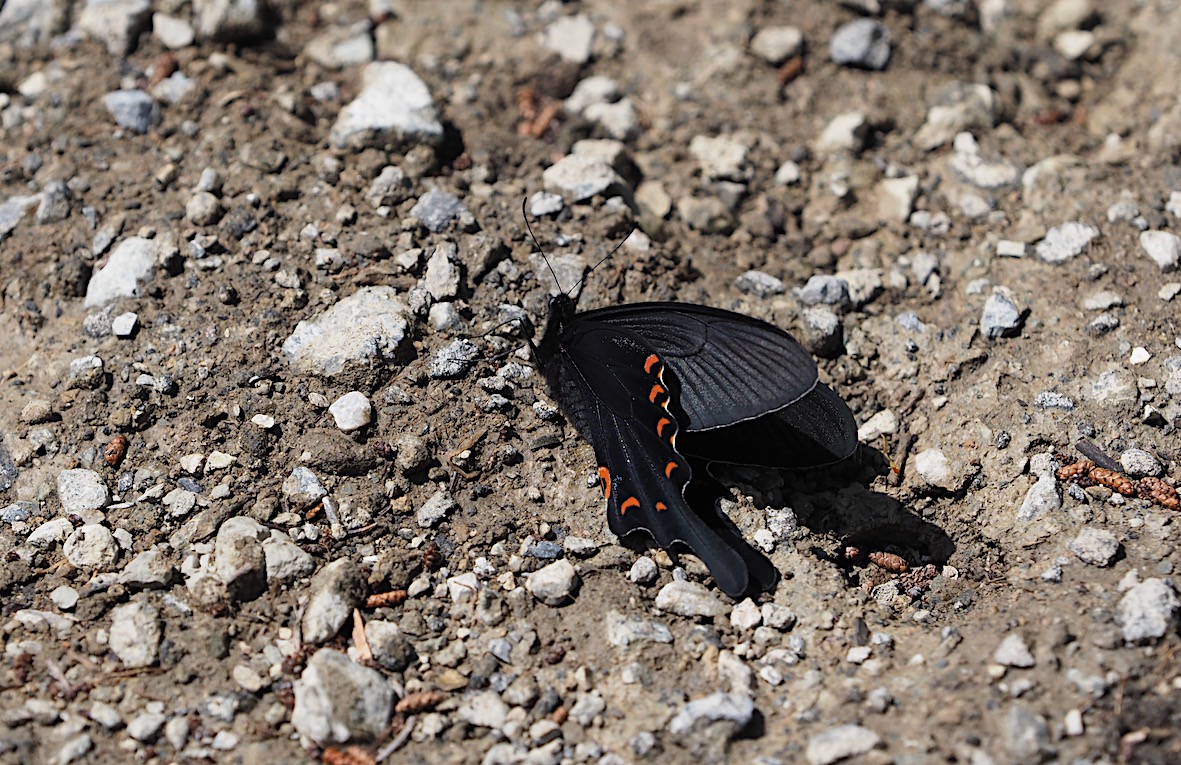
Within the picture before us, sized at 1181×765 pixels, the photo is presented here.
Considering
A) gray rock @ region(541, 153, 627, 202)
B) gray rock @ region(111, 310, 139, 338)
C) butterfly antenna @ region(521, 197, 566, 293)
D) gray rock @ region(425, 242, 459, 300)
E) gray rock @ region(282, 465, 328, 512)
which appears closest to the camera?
gray rock @ region(282, 465, 328, 512)

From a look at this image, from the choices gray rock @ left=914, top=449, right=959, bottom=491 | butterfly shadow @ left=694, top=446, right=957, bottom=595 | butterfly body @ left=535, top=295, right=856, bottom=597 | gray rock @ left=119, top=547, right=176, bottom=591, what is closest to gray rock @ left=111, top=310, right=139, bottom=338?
gray rock @ left=119, top=547, right=176, bottom=591

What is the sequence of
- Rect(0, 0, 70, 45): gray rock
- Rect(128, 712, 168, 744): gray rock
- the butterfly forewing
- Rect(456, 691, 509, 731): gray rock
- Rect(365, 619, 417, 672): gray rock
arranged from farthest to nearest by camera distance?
1. Rect(0, 0, 70, 45): gray rock
2. the butterfly forewing
3. Rect(365, 619, 417, 672): gray rock
4. Rect(456, 691, 509, 731): gray rock
5. Rect(128, 712, 168, 744): gray rock

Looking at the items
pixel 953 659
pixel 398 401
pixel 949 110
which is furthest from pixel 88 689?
pixel 949 110

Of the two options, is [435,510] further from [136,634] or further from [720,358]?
[720,358]

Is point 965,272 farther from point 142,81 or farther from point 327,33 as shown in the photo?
point 142,81

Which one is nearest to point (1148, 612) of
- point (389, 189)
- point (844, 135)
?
point (844, 135)

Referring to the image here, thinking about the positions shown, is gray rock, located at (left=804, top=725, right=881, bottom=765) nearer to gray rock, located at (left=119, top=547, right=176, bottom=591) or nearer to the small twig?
the small twig

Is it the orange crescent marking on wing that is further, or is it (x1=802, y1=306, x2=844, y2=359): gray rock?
(x1=802, y1=306, x2=844, y2=359): gray rock
